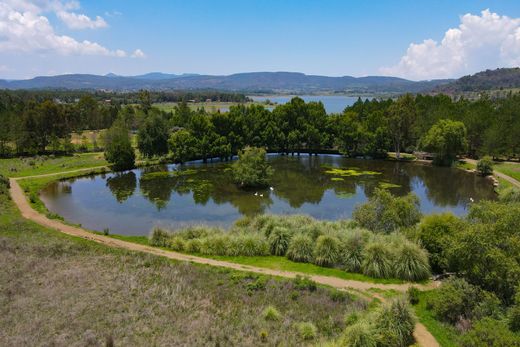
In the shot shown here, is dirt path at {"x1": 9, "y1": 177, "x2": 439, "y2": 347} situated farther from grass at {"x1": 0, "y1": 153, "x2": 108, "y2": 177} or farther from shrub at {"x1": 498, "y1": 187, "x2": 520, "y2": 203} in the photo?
shrub at {"x1": 498, "y1": 187, "x2": 520, "y2": 203}

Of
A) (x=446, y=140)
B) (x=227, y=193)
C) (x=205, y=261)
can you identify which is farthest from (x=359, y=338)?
(x=446, y=140)

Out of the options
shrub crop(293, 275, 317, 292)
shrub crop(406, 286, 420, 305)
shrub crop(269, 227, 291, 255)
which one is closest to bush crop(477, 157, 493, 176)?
shrub crop(269, 227, 291, 255)

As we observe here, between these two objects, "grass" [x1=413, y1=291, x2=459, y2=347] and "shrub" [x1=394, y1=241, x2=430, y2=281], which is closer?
"grass" [x1=413, y1=291, x2=459, y2=347]

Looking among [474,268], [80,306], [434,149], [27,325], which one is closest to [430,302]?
[474,268]

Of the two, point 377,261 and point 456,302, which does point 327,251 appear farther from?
point 456,302

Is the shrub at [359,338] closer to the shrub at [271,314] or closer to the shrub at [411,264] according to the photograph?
the shrub at [271,314]

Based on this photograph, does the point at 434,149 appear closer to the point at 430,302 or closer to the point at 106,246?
the point at 430,302
